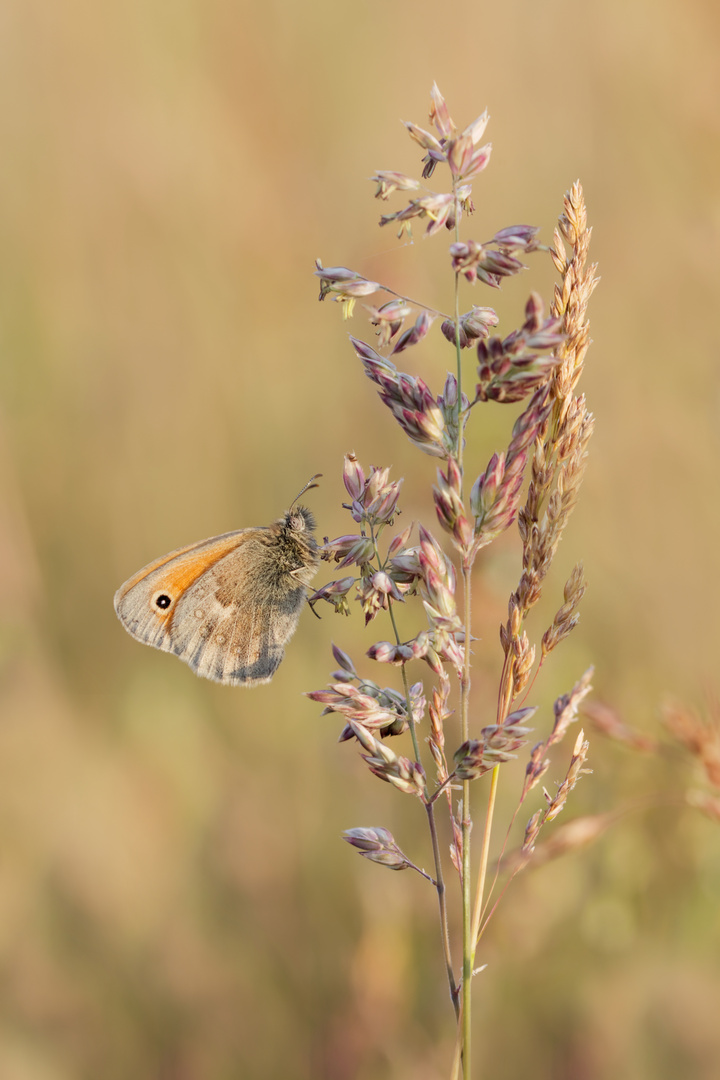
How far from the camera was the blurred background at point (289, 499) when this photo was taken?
8.97 feet

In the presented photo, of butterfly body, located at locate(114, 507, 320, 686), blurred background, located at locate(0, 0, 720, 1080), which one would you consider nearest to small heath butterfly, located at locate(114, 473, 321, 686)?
butterfly body, located at locate(114, 507, 320, 686)

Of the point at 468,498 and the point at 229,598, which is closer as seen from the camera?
the point at 468,498

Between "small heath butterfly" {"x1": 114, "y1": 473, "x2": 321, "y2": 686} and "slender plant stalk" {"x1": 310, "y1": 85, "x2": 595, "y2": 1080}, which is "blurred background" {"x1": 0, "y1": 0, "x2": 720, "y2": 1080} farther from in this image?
"slender plant stalk" {"x1": 310, "y1": 85, "x2": 595, "y2": 1080}

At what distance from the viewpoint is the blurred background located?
2.73 metres

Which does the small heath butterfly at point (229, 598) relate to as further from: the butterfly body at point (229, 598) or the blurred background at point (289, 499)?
the blurred background at point (289, 499)

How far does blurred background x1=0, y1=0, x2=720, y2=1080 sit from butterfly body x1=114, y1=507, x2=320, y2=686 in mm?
496

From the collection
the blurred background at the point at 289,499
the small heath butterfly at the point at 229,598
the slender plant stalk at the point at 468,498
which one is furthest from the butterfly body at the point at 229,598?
the slender plant stalk at the point at 468,498

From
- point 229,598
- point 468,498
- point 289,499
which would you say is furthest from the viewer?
point 289,499

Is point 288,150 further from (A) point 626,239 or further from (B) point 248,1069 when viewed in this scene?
(B) point 248,1069

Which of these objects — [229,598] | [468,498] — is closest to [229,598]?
[229,598]

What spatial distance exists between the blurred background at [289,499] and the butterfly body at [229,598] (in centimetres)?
50

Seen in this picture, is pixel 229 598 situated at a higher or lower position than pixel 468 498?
lower

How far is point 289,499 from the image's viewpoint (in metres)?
3.92

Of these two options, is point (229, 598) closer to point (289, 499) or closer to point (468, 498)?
point (289, 499)
